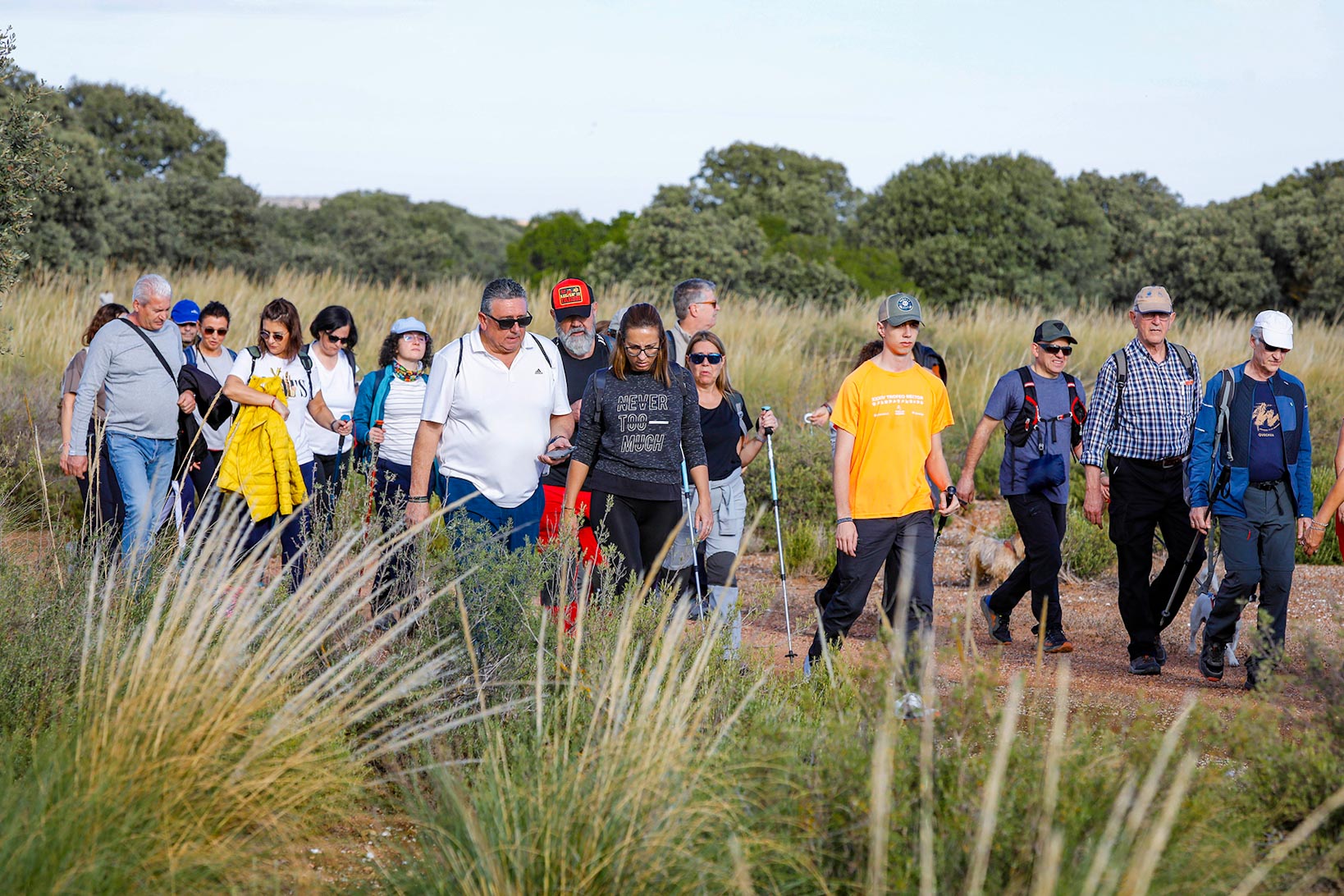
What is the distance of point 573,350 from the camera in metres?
7.18

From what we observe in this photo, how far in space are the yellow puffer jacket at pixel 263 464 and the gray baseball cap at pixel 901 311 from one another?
140 inches

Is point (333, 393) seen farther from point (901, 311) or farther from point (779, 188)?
point (779, 188)

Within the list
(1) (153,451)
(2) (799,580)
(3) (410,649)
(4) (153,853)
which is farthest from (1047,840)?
(2) (799,580)

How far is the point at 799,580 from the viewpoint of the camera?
10.4 m

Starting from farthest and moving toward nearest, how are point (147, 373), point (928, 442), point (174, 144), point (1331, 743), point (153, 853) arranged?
1. point (174, 144)
2. point (147, 373)
3. point (928, 442)
4. point (1331, 743)
5. point (153, 853)

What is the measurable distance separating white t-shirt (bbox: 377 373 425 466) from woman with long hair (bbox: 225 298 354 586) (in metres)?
0.46

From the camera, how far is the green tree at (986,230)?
38.2m

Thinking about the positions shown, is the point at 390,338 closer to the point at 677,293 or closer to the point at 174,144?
the point at 677,293

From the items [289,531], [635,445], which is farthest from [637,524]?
[289,531]

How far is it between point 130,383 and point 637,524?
3177 mm

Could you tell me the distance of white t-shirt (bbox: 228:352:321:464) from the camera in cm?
764

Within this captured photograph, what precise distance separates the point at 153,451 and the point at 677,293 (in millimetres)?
3199

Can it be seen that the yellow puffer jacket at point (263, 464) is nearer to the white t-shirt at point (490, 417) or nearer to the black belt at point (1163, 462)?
the white t-shirt at point (490, 417)

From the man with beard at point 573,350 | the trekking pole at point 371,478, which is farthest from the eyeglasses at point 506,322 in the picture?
the trekking pole at point 371,478
